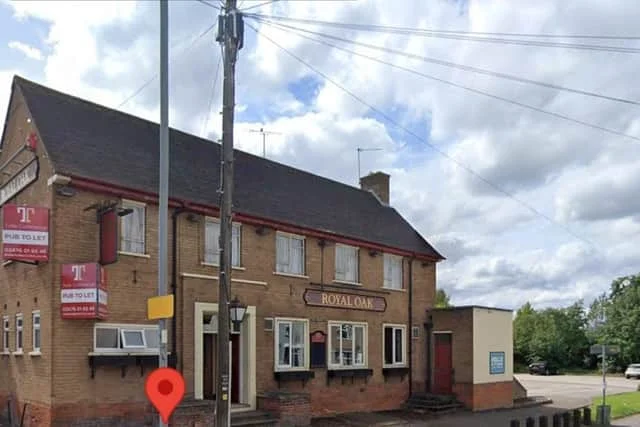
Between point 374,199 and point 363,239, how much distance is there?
18.5 feet

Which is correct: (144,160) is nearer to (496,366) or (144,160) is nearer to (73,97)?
(73,97)

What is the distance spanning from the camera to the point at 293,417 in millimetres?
18938

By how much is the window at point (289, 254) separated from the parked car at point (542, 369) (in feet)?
139

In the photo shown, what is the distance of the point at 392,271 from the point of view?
25.7 m

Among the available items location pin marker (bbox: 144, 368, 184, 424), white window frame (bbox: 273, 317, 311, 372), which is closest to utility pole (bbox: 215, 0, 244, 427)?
location pin marker (bbox: 144, 368, 184, 424)

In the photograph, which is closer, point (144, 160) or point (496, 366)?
point (144, 160)

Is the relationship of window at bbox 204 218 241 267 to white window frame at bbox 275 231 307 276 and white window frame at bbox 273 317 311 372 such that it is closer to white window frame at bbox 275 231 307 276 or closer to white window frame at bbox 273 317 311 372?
white window frame at bbox 275 231 307 276

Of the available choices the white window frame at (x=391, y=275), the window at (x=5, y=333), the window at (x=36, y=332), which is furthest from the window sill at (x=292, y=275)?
the window at (x=5, y=333)

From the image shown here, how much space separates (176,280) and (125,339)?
1.98 metres

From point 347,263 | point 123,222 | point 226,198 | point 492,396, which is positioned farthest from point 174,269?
point 492,396

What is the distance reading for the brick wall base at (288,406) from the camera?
61.2ft

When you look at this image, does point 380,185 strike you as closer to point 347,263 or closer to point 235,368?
point 347,263

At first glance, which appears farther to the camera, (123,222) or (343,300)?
(343,300)

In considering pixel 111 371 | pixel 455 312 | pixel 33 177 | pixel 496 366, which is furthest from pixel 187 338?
pixel 496 366
